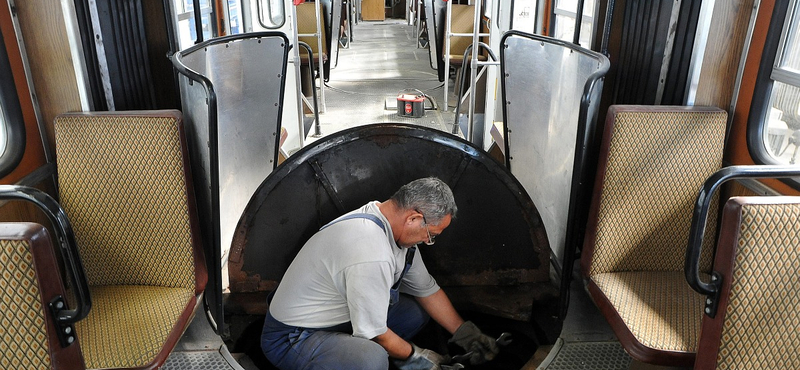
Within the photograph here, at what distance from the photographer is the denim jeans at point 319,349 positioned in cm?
240

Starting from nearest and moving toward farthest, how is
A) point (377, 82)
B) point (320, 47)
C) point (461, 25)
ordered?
point (320, 47)
point (461, 25)
point (377, 82)

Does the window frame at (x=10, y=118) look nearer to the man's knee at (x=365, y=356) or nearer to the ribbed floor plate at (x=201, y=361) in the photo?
the ribbed floor plate at (x=201, y=361)

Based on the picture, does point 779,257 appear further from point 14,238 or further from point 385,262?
point 14,238

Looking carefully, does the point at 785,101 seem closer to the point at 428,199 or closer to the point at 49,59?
the point at 428,199

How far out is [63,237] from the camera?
149cm

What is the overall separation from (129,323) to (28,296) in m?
0.83

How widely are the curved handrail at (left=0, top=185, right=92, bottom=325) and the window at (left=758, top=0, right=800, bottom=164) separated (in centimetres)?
251

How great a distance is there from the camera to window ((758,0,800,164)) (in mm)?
2201

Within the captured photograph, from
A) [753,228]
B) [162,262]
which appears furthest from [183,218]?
[753,228]

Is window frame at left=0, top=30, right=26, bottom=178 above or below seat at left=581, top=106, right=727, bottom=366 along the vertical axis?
above

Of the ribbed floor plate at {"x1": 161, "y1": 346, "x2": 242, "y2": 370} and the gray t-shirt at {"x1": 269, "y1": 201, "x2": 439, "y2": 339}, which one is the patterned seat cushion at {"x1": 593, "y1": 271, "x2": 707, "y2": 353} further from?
the ribbed floor plate at {"x1": 161, "y1": 346, "x2": 242, "y2": 370}

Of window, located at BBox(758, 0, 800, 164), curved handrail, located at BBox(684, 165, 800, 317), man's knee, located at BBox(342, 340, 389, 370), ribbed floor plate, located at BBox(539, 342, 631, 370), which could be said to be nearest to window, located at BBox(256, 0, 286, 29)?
man's knee, located at BBox(342, 340, 389, 370)

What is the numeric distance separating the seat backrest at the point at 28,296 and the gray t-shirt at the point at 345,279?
1.03 m

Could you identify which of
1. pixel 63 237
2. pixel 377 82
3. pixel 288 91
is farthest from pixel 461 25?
pixel 63 237
